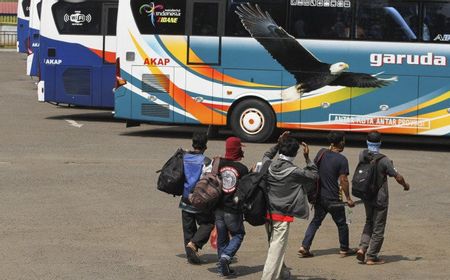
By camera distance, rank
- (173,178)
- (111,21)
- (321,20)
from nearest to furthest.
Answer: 1. (173,178)
2. (321,20)
3. (111,21)

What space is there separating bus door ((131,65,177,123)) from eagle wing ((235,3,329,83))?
183cm

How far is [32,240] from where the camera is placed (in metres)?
9.89

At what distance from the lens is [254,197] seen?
809 centimetres

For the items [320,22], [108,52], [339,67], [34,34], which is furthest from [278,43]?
[34,34]

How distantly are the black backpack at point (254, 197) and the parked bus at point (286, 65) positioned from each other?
9.91 metres

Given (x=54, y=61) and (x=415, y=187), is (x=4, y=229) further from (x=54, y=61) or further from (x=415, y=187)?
(x=54, y=61)

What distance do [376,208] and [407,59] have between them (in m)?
8.77

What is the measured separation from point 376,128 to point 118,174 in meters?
5.77

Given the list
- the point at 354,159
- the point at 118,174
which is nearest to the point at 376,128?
the point at 354,159

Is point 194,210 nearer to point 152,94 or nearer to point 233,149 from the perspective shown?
point 233,149

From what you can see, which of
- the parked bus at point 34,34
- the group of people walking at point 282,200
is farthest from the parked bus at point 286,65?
the group of people walking at point 282,200

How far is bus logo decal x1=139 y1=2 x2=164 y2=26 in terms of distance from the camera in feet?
62.0

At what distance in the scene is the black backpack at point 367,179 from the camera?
9016mm

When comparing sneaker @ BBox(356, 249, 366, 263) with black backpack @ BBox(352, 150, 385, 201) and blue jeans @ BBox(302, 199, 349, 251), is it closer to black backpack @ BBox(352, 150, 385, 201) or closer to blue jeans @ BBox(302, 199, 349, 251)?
blue jeans @ BBox(302, 199, 349, 251)
